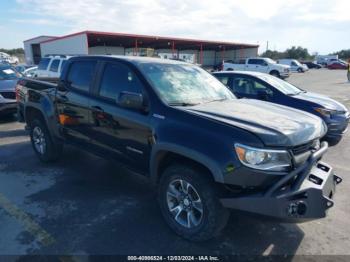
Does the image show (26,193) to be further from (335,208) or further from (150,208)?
(335,208)

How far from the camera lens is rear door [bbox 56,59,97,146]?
4316 millimetres

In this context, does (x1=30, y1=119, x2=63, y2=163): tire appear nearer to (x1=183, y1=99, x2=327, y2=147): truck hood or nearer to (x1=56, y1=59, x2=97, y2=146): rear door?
(x1=56, y1=59, x2=97, y2=146): rear door

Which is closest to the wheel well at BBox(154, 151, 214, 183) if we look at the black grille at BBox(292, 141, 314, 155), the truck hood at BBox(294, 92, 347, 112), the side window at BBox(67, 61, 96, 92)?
the black grille at BBox(292, 141, 314, 155)

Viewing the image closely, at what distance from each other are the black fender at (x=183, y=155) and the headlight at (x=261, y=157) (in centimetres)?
25

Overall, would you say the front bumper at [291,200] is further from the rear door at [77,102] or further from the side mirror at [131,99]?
the rear door at [77,102]

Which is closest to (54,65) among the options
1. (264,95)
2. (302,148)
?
(264,95)

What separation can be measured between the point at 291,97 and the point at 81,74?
15.5 ft

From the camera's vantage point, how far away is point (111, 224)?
3.44 meters

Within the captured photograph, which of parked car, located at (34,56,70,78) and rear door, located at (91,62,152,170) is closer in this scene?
rear door, located at (91,62,152,170)

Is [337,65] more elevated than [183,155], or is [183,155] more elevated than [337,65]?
[183,155]

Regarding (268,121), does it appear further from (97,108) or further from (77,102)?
(77,102)

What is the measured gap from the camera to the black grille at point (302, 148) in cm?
281

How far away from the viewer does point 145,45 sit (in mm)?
40531

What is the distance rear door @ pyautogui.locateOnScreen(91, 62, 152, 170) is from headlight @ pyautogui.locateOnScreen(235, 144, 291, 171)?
1146mm
